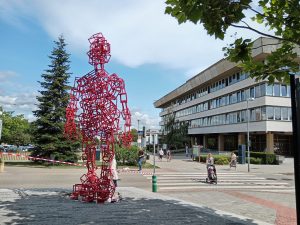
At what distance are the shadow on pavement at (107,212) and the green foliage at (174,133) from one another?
5962 centimetres

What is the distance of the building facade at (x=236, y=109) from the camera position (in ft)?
152

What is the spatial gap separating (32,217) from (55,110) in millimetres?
25081

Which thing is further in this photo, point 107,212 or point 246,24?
point 107,212

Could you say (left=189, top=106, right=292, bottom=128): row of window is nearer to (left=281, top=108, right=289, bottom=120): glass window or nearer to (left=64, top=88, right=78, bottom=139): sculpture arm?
(left=281, top=108, right=289, bottom=120): glass window

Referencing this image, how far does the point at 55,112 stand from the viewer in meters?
32.6

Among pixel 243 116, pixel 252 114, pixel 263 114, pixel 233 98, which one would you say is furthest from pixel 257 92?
pixel 233 98

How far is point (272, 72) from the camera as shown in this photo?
7008 mm

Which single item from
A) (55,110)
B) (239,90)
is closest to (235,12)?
(55,110)

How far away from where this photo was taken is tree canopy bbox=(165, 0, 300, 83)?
5491 mm

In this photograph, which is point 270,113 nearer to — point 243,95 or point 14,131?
point 243,95

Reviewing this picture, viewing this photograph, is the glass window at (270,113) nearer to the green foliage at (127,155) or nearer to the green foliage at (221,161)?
the green foliage at (221,161)

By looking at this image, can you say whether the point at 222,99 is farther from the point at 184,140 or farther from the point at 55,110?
the point at 55,110

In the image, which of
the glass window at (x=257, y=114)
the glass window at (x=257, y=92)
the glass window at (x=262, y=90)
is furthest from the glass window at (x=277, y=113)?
the glass window at (x=257, y=92)

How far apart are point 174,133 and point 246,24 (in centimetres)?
6619
